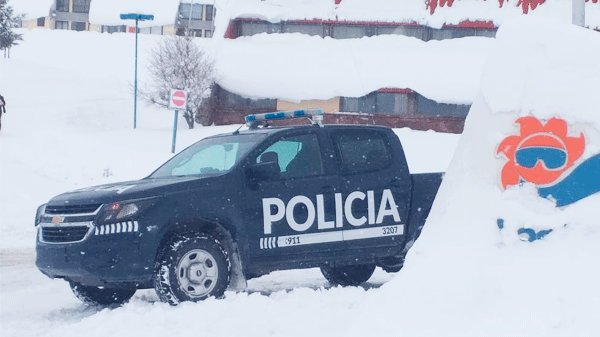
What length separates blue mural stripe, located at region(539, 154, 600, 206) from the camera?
6.54m

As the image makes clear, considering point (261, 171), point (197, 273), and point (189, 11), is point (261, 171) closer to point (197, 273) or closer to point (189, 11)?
point (197, 273)

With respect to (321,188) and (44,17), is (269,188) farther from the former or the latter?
(44,17)

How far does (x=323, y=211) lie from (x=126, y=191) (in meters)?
2.03

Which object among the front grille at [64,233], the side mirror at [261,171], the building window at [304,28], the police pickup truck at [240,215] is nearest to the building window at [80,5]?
the building window at [304,28]

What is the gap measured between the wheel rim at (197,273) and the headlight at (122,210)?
0.62m

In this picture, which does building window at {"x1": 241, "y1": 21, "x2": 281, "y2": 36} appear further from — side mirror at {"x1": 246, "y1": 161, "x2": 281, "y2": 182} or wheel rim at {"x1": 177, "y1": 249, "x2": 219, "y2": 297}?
wheel rim at {"x1": 177, "y1": 249, "x2": 219, "y2": 297}

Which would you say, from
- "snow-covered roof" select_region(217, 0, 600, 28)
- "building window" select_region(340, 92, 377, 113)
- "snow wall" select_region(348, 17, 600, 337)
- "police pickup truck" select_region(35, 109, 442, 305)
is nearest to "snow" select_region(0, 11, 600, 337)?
"snow wall" select_region(348, 17, 600, 337)

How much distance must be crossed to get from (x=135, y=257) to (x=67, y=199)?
1006 millimetres

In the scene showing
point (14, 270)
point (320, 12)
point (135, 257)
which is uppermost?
point (320, 12)

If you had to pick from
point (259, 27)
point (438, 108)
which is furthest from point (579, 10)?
point (259, 27)

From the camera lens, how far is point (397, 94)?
39531mm

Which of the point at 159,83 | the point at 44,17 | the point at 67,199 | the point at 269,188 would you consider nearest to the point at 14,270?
the point at 67,199

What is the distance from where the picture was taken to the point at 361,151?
10383 mm

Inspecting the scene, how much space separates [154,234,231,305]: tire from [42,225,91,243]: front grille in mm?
771
